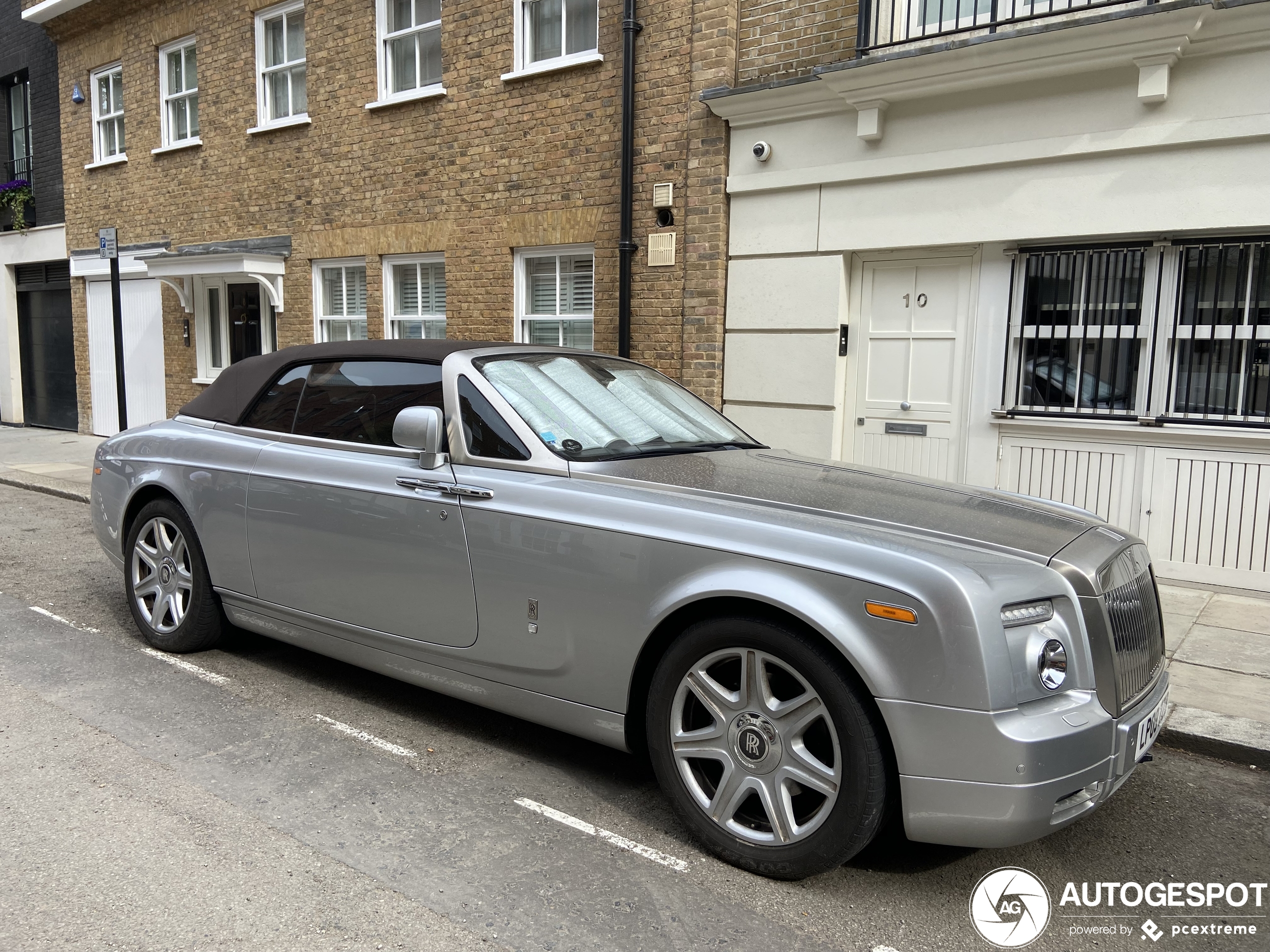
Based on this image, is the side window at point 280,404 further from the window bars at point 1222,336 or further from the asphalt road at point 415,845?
the window bars at point 1222,336

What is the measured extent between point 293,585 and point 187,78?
40.4 feet

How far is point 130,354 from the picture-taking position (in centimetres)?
1521

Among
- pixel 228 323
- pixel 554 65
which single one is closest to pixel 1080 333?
pixel 554 65

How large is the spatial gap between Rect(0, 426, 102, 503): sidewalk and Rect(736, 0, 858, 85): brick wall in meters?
7.31

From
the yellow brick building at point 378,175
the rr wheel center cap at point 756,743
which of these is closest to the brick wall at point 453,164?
the yellow brick building at point 378,175

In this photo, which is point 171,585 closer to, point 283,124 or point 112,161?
point 283,124

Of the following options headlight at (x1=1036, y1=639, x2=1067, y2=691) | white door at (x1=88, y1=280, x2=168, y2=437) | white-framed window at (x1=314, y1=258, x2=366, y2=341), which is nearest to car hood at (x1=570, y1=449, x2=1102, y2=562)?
headlight at (x1=1036, y1=639, x2=1067, y2=691)

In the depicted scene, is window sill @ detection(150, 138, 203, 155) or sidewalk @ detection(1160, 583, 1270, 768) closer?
sidewalk @ detection(1160, 583, 1270, 768)

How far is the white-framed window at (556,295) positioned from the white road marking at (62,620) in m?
5.10

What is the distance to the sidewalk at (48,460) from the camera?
10.8 m

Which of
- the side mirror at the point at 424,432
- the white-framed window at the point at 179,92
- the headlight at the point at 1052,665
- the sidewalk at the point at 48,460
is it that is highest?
the white-framed window at the point at 179,92

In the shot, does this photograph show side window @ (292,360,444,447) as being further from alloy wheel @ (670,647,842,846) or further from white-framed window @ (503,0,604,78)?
white-framed window @ (503,0,604,78)

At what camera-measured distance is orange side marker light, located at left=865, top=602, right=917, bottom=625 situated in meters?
2.64

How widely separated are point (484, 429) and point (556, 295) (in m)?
6.31
